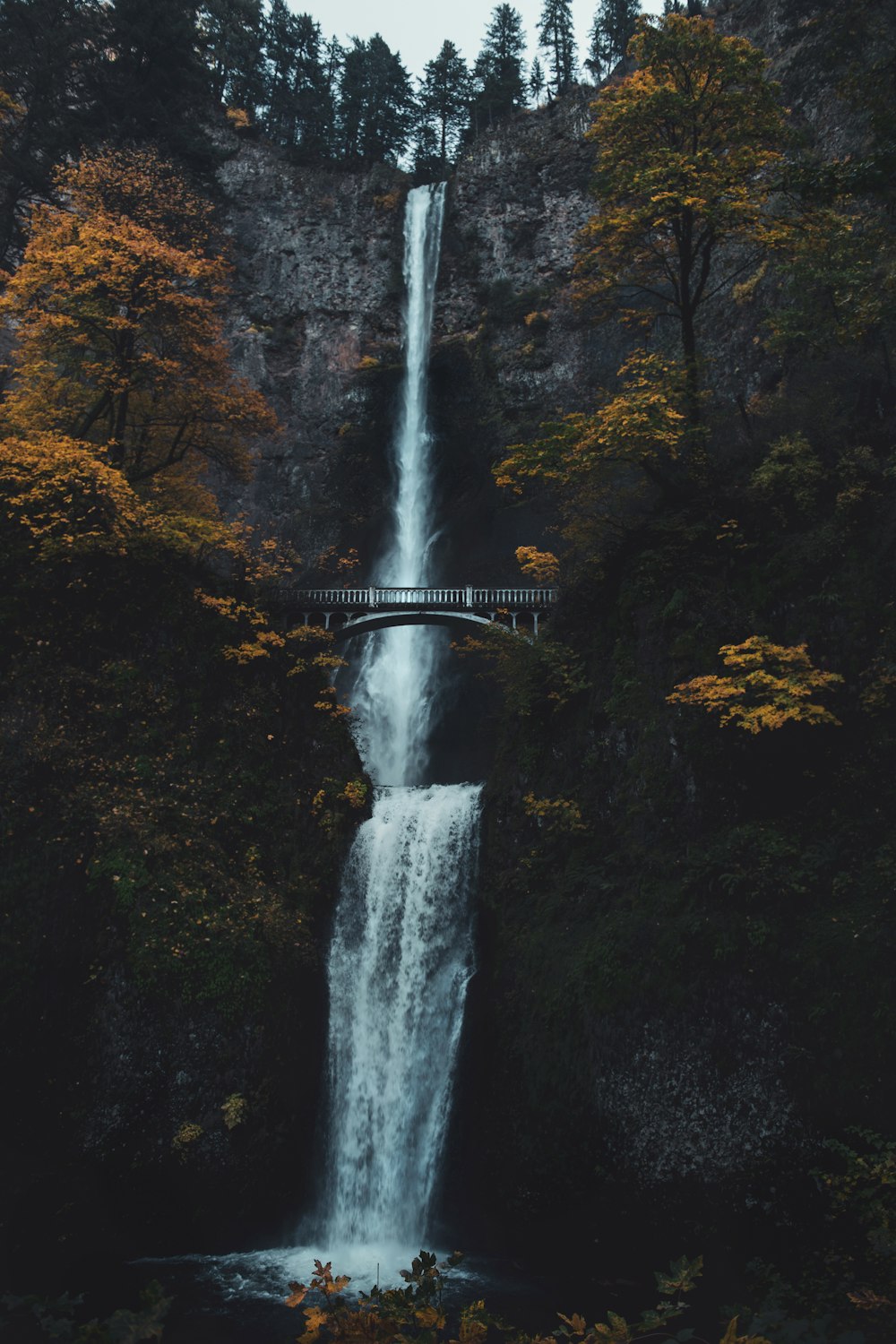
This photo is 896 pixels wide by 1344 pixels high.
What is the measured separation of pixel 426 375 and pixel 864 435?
84.2 ft

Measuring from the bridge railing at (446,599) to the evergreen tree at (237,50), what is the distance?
3450cm

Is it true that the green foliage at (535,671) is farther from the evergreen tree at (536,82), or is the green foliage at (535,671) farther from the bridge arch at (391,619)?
the evergreen tree at (536,82)

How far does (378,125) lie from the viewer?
1970 inches

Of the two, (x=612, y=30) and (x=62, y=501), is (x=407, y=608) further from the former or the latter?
(x=612, y=30)

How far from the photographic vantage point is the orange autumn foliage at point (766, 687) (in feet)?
46.5

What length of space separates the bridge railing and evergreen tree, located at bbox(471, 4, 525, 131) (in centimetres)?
3444

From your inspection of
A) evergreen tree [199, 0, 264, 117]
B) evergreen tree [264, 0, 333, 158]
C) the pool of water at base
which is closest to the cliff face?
evergreen tree [264, 0, 333, 158]

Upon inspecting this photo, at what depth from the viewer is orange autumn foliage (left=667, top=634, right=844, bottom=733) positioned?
1419 centimetres

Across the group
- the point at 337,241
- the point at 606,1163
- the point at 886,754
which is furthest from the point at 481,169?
the point at 606,1163

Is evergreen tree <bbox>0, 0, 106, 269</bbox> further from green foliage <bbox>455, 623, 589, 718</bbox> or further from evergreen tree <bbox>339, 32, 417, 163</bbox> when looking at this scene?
evergreen tree <bbox>339, 32, 417, 163</bbox>

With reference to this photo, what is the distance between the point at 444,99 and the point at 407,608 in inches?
1581

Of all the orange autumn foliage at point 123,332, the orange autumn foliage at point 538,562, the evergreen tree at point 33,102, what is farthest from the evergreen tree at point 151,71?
the orange autumn foliage at point 538,562

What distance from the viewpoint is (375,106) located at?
50.2 metres

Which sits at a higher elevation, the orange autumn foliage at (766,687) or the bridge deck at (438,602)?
the bridge deck at (438,602)
